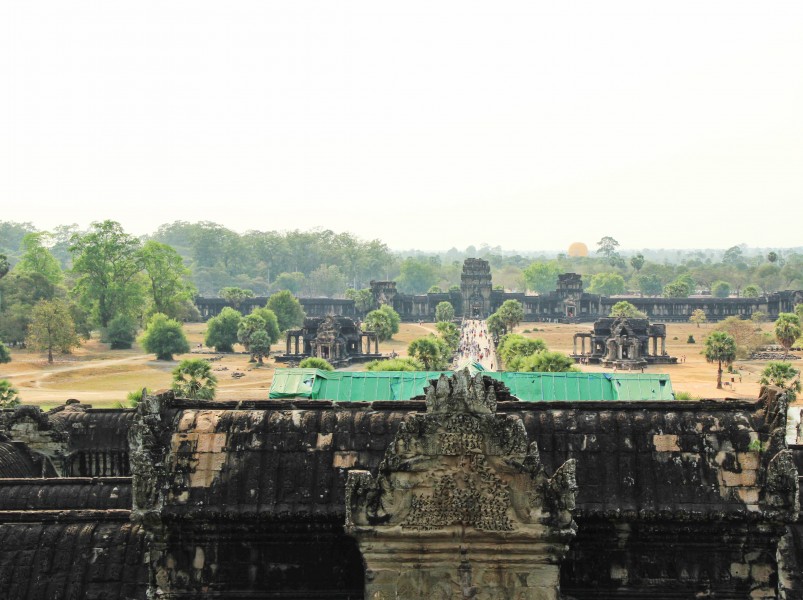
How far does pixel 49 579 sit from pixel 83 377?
65.1 meters

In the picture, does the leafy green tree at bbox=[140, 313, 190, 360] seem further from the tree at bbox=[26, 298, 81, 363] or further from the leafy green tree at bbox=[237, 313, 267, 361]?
the tree at bbox=[26, 298, 81, 363]

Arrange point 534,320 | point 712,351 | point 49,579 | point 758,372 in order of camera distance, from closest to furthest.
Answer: point 49,579 < point 712,351 < point 758,372 < point 534,320

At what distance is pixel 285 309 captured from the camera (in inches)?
4461

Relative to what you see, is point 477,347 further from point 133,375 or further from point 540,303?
Answer: point 540,303

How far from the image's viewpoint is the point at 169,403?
463 inches

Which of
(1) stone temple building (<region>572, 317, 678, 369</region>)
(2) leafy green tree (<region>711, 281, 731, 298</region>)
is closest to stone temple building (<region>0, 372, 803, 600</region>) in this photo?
(1) stone temple building (<region>572, 317, 678, 369</region>)

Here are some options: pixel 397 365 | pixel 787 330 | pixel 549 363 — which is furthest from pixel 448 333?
pixel 787 330

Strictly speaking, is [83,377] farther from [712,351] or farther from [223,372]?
[712,351]

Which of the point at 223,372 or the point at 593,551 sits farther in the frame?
the point at 223,372

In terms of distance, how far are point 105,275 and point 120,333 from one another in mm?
9278

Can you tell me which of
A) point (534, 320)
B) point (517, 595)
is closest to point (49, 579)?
point (517, 595)

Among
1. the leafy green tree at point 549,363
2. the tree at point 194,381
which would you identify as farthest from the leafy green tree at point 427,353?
the tree at point 194,381

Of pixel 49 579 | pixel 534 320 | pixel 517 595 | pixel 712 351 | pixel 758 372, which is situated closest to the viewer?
pixel 517 595

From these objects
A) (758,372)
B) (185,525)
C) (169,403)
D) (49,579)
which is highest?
(169,403)
